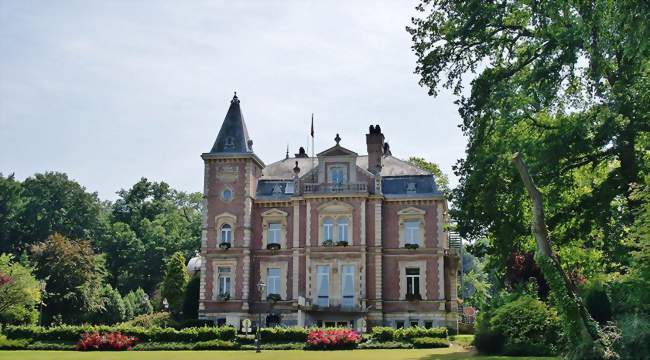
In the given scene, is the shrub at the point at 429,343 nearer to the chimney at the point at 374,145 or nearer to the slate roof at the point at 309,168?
the slate roof at the point at 309,168

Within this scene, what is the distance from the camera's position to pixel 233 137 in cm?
4200

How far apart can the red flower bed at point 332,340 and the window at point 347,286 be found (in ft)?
30.4

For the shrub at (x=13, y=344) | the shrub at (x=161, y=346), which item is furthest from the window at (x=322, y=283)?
the shrub at (x=13, y=344)

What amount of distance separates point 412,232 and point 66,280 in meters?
25.7

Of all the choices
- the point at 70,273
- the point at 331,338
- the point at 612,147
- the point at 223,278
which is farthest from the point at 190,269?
the point at 612,147

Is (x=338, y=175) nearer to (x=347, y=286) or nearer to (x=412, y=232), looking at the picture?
(x=412, y=232)

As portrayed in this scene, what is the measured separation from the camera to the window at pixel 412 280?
39.2 m

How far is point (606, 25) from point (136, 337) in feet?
80.3

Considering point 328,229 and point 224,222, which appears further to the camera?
point 224,222

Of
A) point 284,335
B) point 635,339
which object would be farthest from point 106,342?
point 635,339

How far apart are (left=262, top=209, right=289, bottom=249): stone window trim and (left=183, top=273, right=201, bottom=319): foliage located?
5.86 metres

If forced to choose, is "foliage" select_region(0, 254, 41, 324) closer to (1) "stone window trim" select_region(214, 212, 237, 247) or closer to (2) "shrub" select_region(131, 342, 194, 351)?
(1) "stone window trim" select_region(214, 212, 237, 247)

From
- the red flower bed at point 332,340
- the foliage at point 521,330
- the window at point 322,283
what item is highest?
the window at point 322,283

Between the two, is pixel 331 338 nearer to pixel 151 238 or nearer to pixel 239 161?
pixel 239 161
